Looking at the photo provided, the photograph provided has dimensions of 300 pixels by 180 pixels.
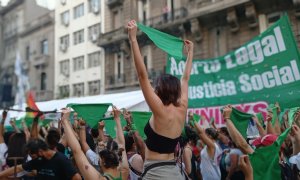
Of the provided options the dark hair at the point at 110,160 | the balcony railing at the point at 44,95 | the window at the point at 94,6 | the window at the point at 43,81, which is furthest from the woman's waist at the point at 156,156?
the window at the point at 43,81

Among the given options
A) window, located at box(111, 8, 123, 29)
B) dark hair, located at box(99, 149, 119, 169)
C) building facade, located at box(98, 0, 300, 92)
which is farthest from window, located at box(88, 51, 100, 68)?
dark hair, located at box(99, 149, 119, 169)

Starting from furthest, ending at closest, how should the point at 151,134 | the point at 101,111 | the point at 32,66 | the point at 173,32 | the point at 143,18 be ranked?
the point at 32,66 → the point at 143,18 → the point at 173,32 → the point at 101,111 → the point at 151,134

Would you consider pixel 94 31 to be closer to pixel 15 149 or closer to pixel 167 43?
pixel 15 149

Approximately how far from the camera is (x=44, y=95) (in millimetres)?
34781

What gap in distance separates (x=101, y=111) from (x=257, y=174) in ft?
14.3

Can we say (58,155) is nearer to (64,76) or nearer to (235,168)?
(235,168)

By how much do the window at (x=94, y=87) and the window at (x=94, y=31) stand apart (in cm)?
345

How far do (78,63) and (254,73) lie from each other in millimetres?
26025

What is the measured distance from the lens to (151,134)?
2.72 meters

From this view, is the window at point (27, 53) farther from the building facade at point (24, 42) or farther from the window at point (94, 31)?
the window at point (94, 31)

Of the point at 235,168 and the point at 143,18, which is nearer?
the point at 235,168

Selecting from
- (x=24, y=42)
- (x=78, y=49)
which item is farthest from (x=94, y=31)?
(x=24, y=42)

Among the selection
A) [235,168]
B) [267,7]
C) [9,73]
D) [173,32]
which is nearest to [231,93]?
[235,168]

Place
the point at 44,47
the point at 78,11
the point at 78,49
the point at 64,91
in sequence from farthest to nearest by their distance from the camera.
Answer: the point at 44,47
the point at 64,91
the point at 78,11
the point at 78,49
